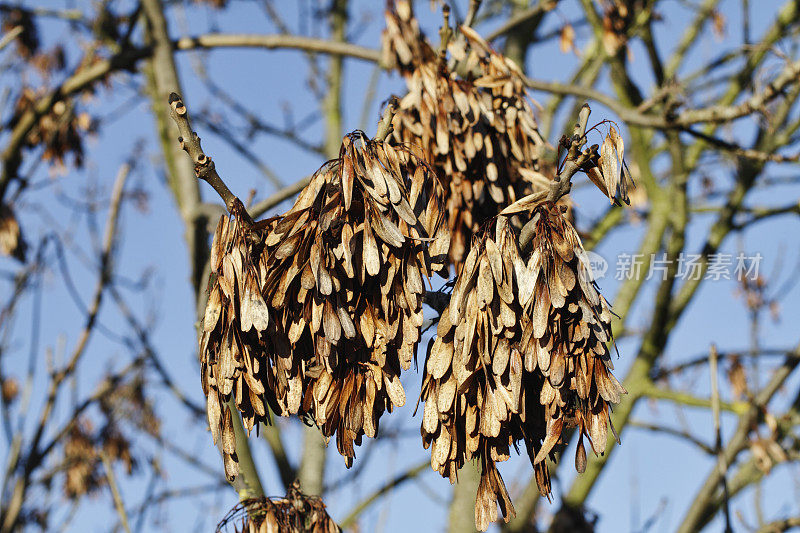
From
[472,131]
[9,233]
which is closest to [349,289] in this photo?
[472,131]

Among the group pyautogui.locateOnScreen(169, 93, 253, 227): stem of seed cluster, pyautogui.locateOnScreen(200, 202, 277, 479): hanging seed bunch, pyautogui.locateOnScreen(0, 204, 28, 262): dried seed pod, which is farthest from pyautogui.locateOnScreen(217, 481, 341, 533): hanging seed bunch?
pyautogui.locateOnScreen(0, 204, 28, 262): dried seed pod

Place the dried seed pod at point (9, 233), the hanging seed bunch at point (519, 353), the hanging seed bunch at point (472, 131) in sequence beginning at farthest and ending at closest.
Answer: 1. the dried seed pod at point (9, 233)
2. the hanging seed bunch at point (472, 131)
3. the hanging seed bunch at point (519, 353)

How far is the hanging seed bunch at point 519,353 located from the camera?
1316 millimetres

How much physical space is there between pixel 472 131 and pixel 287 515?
106 cm

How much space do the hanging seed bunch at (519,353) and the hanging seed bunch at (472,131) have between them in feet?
1.98

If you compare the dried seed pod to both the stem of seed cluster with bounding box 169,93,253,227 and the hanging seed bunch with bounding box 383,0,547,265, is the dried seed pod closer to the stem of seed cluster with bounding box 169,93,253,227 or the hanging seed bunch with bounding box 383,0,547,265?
the hanging seed bunch with bounding box 383,0,547,265

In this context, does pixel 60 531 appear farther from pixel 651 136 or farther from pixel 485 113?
pixel 651 136

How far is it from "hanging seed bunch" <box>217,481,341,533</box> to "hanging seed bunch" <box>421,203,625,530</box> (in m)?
0.46

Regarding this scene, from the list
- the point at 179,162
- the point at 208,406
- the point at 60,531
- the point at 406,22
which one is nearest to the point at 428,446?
the point at 208,406

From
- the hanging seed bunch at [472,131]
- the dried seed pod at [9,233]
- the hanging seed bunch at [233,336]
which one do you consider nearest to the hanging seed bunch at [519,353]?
the hanging seed bunch at [233,336]

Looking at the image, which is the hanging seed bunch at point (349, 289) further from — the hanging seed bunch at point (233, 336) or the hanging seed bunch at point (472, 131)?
the hanging seed bunch at point (472, 131)

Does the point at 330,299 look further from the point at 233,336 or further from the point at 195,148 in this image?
the point at 195,148

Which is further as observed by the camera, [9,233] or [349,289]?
[9,233]

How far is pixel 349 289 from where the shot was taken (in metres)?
1.40
